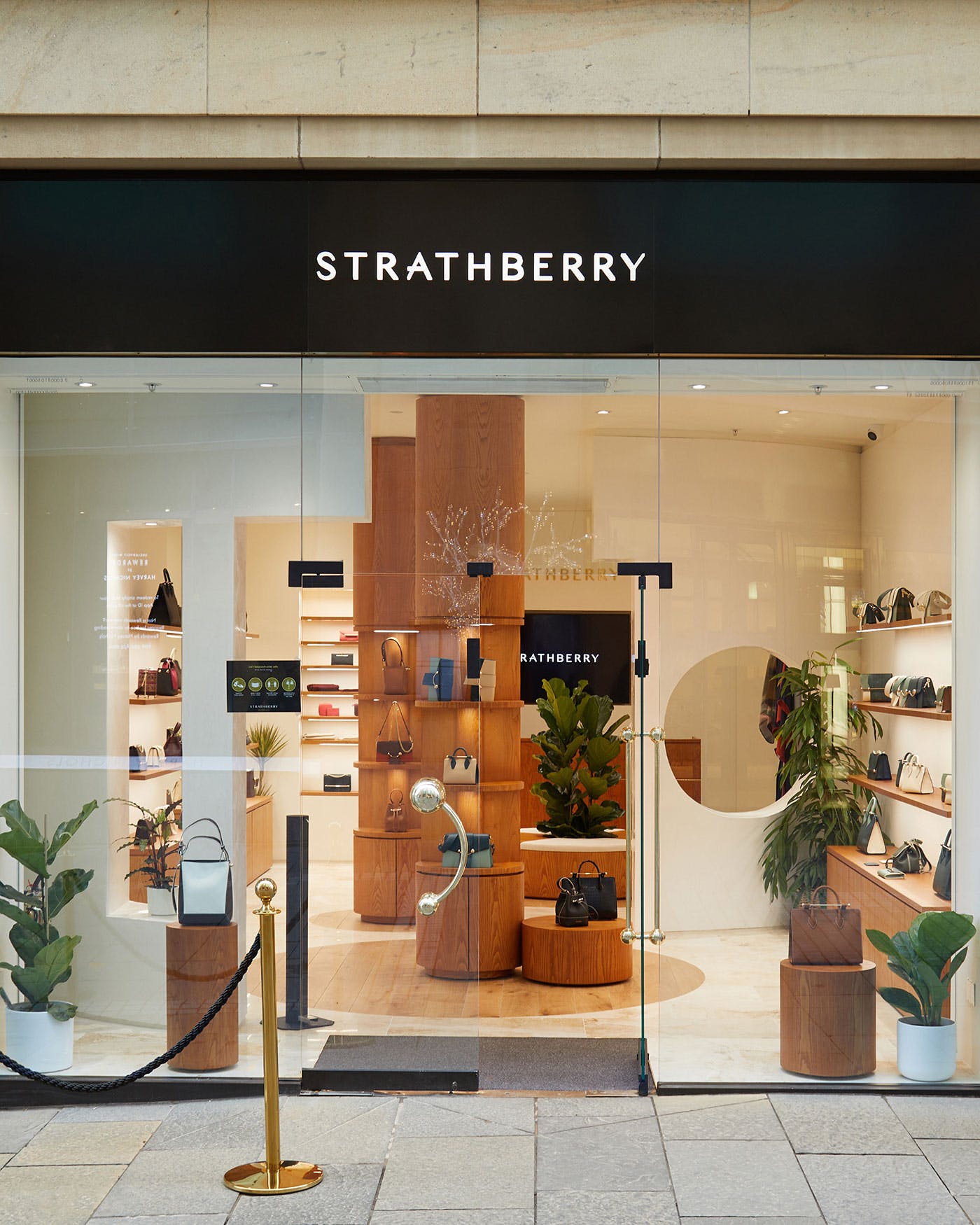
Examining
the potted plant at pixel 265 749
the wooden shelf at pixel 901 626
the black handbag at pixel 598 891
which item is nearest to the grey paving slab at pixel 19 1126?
the potted plant at pixel 265 749

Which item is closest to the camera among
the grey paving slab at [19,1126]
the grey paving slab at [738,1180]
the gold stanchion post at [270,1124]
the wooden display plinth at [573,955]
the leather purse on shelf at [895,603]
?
the grey paving slab at [738,1180]

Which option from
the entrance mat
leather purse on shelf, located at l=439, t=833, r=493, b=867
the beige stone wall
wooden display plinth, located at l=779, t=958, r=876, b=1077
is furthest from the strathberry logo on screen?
the entrance mat

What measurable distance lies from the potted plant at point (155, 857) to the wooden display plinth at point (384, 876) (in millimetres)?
782

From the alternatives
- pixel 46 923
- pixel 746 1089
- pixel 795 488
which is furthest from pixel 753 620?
pixel 46 923

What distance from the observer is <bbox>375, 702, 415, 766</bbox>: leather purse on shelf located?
4.95 metres

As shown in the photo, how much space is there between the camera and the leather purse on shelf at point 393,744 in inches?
195

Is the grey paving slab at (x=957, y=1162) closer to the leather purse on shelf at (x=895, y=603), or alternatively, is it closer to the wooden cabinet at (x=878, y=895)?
the wooden cabinet at (x=878, y=895)

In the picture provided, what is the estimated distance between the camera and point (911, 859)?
490 centimetres

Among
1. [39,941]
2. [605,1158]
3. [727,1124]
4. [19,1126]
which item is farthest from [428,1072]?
[39,941]

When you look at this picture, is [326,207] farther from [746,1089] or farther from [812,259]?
[746,1089]

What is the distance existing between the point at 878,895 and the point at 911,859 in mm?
206

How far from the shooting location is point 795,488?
5012 mm

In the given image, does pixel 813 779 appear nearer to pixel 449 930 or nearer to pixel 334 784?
pixel 449 930

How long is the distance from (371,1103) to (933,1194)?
2.05 m
